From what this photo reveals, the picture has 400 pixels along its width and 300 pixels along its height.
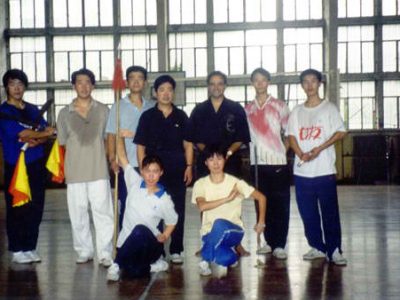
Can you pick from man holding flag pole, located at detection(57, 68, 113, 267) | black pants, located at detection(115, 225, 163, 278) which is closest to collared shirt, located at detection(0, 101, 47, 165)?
man holding flag pole, located at detection(57, 68, 113, 267)

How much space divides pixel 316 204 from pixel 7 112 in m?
2.50

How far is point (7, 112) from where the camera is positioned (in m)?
5.09

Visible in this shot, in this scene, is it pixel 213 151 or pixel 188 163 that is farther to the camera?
Result: pixel 188 163

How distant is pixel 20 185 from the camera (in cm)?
499

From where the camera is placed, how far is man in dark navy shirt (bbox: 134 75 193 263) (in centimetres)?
486

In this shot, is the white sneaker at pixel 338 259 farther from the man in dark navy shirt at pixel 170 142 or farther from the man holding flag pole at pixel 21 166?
the man holding flag pole at pixel 21 166

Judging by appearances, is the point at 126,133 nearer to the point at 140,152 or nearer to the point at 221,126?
the point at 140,152

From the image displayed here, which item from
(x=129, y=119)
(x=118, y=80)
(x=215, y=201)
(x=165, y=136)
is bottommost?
A: (x=215, y=201)

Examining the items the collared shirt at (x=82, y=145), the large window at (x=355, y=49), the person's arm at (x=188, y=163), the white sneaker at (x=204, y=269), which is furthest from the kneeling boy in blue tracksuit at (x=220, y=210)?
the large window at (x=355, y=49)

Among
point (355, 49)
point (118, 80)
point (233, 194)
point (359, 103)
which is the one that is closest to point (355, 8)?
point (355, 49)

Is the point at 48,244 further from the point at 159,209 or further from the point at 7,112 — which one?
the point at 159,209

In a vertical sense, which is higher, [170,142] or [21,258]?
[170,142]

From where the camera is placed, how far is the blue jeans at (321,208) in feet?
16.1

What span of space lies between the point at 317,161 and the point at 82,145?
5.89 ft
